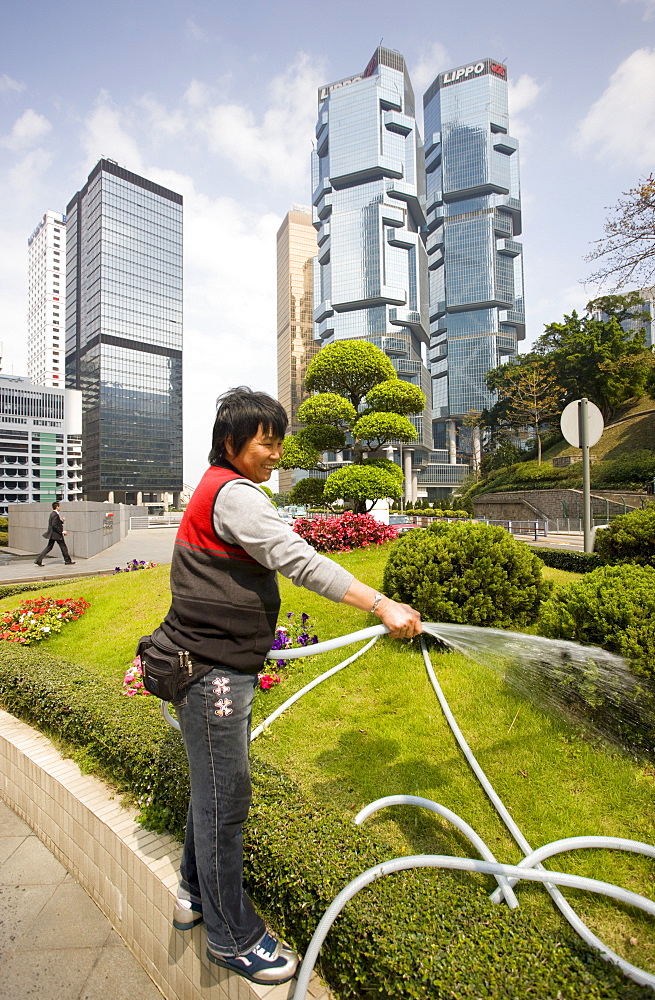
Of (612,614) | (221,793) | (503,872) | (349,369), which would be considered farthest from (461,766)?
(349,369)

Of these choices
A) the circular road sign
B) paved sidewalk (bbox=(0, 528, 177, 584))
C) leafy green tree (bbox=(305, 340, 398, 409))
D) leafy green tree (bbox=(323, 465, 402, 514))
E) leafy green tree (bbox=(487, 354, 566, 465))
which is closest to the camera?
the circular road sign

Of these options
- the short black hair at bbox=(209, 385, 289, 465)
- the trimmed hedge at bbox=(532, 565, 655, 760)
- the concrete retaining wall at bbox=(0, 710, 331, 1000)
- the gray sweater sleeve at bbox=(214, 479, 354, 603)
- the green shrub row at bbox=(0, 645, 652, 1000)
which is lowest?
the concrete retaining wall at bbox=(0, 710, 331, 1000)

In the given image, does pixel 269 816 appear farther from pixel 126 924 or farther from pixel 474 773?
pixel 474 773

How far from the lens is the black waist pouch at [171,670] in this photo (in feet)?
5.73

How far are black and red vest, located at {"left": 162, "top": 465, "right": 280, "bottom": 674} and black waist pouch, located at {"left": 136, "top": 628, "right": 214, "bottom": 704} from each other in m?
0.03

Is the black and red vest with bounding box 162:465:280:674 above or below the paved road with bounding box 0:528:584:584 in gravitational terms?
above

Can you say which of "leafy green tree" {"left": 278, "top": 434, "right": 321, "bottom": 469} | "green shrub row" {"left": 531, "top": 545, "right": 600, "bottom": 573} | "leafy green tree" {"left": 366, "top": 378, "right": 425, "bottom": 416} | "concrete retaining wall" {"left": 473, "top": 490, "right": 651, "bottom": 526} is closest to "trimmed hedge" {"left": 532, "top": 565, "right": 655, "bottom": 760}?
"green shrub row" {"left": 531, "top": 545, "right": 600, "bottom": 573}

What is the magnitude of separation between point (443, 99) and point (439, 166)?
16.9m

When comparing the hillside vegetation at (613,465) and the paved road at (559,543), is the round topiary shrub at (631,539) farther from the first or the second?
the hillside vegetation at (613,465)

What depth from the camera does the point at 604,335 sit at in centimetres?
4088

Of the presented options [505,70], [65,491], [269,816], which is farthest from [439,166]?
[269,816]

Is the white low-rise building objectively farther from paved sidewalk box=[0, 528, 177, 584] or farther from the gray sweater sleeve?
the gray sweater sleeve

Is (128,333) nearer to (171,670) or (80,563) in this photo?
(80,563)

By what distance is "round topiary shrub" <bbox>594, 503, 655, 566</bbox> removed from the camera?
4.96 metres
